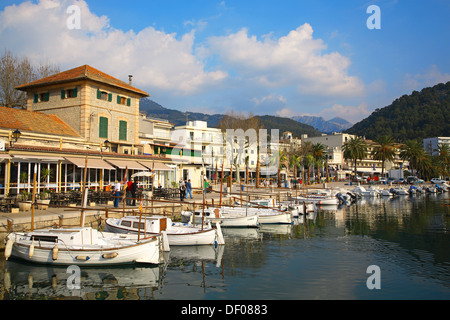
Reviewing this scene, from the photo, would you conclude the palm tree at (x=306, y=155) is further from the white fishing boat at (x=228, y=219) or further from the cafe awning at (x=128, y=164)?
the white fishing boat at (x=228, y=219)

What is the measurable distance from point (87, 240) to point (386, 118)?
159337 mm

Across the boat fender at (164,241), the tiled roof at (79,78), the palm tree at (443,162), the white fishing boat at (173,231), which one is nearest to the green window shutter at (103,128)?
the tiled roof at (79,78)

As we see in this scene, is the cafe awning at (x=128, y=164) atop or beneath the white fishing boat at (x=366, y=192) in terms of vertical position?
atop

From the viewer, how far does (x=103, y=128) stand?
111 ft

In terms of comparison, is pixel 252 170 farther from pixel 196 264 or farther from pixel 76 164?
pixel 196 264

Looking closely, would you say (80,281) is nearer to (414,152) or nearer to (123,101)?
(123,101)

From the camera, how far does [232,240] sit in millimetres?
21125

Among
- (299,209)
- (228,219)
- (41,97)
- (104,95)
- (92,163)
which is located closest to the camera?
(228,219)

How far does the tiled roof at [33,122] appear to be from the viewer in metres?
27.2

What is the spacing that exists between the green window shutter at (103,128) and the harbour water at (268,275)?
19.5 m

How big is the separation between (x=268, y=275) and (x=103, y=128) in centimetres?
2581

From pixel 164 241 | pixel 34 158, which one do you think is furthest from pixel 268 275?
pixel 34 158

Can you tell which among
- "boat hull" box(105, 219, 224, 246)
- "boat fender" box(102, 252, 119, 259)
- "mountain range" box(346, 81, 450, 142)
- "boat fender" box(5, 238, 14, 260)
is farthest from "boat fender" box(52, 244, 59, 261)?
"mountain range" box(346, 81, 450, 142)
